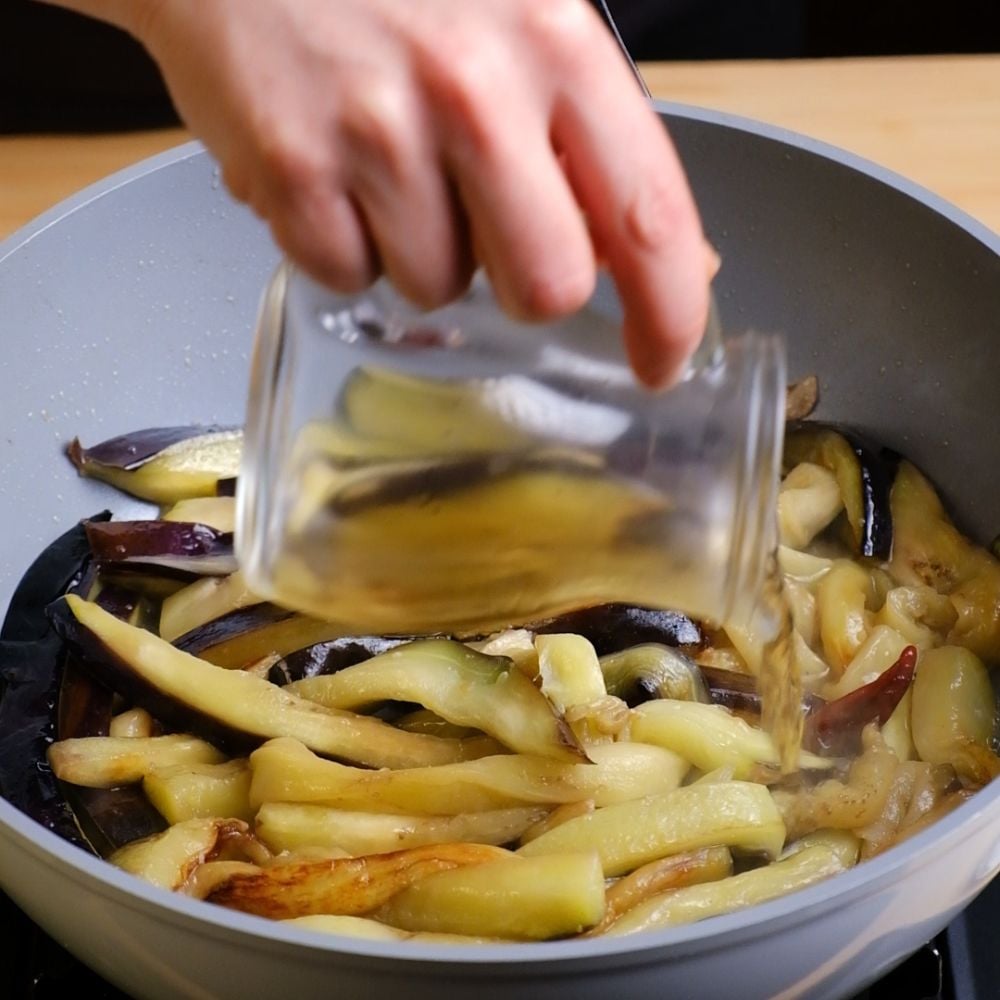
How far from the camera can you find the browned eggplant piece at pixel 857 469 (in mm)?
1019

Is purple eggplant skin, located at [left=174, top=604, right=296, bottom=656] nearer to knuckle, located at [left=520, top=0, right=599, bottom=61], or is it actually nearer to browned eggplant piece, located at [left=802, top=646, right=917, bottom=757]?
browned eggplant piece, located at [left=802, top=646, right=917, bottom=757]

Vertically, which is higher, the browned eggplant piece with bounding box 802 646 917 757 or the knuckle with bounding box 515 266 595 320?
the knuckle with bounding box 515 266 595 320

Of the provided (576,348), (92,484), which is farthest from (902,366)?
(92,484)

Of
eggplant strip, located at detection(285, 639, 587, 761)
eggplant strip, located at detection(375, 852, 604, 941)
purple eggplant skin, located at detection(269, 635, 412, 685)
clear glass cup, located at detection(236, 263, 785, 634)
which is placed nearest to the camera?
clear glass cup, located at detection(236, 263, 785, 634)

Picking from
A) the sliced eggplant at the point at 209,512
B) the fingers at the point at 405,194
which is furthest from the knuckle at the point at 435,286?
the sliced eggplant at the point at 209,512

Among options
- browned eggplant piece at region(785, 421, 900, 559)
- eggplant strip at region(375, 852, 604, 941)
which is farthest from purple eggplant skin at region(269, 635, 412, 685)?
browned eggplant piece at region(785, 421, 900, 559)

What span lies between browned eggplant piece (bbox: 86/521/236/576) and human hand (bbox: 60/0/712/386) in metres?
0.55

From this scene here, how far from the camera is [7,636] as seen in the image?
966mm

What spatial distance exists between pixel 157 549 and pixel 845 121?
88 centimetres

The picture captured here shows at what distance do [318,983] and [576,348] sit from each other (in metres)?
0.31

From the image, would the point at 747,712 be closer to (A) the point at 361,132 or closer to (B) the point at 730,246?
(B) the point at 730,246

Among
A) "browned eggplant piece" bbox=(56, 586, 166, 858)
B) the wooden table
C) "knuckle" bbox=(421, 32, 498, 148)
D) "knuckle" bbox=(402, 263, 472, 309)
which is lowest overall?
"browned eggplant piece" bbox=(56, 586, 166, 858)

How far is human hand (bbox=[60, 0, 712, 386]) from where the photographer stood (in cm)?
45

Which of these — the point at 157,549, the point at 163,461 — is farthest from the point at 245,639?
the point at 163,461
